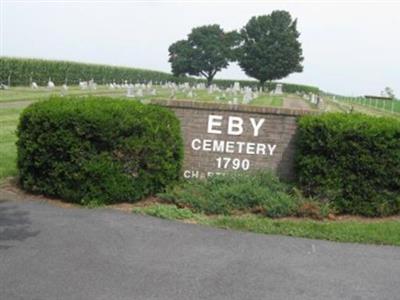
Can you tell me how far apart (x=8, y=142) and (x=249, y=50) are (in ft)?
259

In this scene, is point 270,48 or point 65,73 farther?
point 270,48

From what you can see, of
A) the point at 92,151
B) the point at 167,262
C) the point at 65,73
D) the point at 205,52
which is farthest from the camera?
the point at 205,52

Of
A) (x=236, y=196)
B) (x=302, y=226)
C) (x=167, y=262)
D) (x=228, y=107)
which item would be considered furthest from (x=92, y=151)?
(x=302, y=226)

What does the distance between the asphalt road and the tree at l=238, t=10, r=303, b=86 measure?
82.0m

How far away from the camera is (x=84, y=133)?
7414 millimetres

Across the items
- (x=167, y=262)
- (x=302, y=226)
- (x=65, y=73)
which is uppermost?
(x=65, y=73)

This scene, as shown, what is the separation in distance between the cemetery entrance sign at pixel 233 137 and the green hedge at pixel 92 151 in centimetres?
101

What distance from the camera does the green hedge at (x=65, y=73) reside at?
159 feet

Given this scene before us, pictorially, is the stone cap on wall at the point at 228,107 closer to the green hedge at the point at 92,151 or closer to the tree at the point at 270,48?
the green hedge at the point at 92,151

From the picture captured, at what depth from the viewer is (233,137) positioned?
8977mm

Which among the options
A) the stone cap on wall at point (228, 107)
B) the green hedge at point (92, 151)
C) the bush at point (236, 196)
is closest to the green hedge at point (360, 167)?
the bush at point (236, 196)

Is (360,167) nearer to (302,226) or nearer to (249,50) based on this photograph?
(302,226)

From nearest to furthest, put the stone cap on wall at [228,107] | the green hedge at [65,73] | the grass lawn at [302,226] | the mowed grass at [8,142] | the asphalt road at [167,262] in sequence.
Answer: the asphalt road at [167,262] < the grass lawn at [302,226] < the stone cap on wall at [228,107] < the mowed grass at [8,142] < the green hedge at [65,73]

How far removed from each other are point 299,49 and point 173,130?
281 feet
